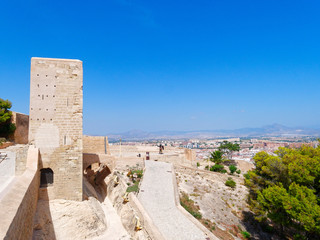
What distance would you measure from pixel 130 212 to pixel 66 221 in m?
3.33

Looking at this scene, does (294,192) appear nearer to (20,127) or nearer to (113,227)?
(113,227)

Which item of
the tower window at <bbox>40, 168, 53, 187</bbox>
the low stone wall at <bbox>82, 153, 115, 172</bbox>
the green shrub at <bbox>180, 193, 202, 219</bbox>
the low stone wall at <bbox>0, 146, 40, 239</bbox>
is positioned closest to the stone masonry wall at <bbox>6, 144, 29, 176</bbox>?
the low stone wall at <bbox>0, 146, 40, 239</bbox>

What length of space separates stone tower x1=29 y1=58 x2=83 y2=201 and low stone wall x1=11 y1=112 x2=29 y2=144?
609 cm

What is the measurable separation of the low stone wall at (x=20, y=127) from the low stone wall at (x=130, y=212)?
6032mm

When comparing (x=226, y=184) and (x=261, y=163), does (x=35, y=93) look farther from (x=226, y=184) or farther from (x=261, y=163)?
(x=226, y=184)

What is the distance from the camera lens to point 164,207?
1089cm

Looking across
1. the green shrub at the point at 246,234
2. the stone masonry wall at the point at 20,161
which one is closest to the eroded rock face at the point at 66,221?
the stone masonry wall at the point at 20,161

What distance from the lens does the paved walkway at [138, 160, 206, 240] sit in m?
8.56

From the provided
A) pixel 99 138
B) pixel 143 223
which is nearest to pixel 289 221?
pixel 143 223

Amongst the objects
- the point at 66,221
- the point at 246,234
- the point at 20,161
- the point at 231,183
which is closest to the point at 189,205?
the point at 246,234

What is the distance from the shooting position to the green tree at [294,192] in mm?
8484

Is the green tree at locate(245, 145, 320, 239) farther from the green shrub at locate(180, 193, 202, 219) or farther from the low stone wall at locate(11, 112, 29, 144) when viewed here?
the low stone wall at locate(11, 112, 29, 144)

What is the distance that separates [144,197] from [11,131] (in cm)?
850

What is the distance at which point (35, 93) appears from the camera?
7.82 m
